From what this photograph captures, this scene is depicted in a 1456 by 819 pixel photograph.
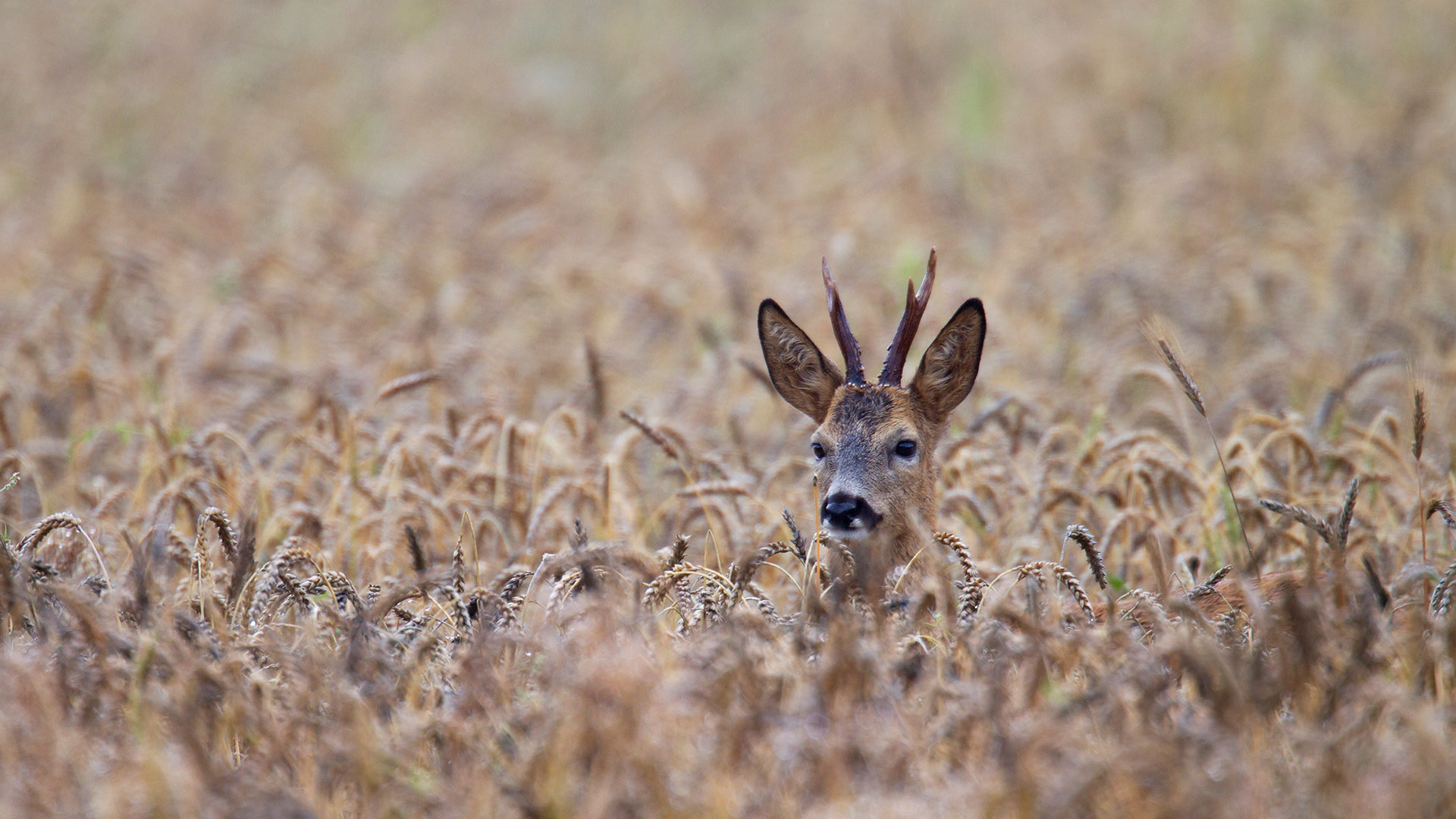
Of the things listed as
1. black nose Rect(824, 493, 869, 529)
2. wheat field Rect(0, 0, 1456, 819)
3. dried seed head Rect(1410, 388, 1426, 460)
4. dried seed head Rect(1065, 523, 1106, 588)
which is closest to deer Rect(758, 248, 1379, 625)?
black nose Rect(824, 493, 869, 529)

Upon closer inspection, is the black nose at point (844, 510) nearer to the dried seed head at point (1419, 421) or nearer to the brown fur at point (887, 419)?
the brown fur at point (887, 419)

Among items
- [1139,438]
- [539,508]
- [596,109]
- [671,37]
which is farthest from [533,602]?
[671,37]

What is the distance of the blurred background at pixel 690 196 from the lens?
7.83 metres

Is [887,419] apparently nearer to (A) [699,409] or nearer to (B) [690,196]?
(A) [699,409]

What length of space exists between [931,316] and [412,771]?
19.1 feet

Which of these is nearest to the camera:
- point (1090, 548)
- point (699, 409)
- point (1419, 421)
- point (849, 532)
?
point (1090, 548)

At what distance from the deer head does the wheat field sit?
0.93 ft

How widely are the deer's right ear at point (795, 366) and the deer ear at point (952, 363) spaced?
34 cm

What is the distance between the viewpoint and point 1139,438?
18.9 ft

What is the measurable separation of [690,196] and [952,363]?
708cm

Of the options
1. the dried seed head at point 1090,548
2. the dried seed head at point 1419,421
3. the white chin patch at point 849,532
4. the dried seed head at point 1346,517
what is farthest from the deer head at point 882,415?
the dried seed head at point 1419,421

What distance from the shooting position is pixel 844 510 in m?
4.57

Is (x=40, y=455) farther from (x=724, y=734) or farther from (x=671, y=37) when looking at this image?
(x=671, y=37)

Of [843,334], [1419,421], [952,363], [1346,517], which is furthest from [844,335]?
[1419,421]
